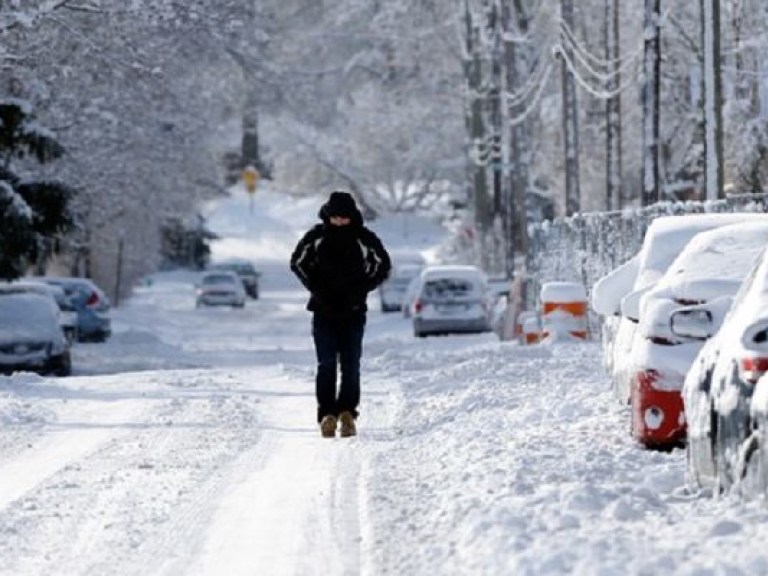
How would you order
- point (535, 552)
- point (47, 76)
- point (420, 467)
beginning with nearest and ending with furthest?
1. point (535, 552)
2. point (420, 467)
3. point (47, 76)

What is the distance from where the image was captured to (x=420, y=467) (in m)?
13.4

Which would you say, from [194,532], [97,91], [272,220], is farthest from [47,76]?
[272,220]

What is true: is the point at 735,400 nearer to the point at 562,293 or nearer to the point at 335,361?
the point at 335,361

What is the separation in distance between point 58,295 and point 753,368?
1280 inches

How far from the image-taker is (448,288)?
137ft

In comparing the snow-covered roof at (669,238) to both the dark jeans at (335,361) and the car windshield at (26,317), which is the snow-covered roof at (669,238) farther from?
the car windshield at (26,317)

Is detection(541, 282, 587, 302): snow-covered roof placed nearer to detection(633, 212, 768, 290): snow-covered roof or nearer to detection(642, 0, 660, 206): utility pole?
detection(642, 0, 660, 206): utility pole

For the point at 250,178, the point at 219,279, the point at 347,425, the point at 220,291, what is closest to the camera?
the point at 347,425

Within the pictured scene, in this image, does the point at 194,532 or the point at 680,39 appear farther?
the point at 680,39

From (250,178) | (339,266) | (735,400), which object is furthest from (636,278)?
(250,178)

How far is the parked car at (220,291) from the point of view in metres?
71.6

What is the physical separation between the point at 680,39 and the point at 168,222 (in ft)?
99.8

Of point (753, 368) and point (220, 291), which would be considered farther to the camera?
point (220, 291)

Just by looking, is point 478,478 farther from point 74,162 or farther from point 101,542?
point 74,162
